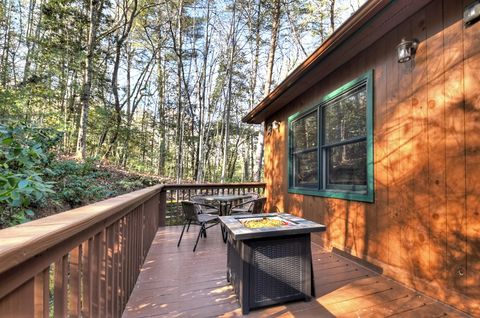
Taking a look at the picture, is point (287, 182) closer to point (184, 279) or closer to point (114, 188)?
point (184, 279)

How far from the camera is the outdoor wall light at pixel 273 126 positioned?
5.33 m

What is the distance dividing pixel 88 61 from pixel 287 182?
6900mm

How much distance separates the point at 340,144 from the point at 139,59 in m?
13.4

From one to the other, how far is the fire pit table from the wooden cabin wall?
3.27ft

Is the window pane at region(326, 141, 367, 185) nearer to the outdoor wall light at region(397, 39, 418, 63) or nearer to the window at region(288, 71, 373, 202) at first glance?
the window at region(288, 71, 373, 202)

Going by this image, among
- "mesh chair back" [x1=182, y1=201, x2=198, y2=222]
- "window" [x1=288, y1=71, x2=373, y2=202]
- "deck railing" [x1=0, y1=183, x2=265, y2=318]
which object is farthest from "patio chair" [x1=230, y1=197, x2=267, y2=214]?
"deck railing" [x1=0, y1=183, x2=265, y2=318]

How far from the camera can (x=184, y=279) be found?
262cm

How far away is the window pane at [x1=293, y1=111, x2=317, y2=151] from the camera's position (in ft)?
13.2

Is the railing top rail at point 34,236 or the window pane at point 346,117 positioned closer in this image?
the railing top rail at point 34,236

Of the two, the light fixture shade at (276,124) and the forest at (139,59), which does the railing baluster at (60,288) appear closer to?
the light fixture shade at (276,124)

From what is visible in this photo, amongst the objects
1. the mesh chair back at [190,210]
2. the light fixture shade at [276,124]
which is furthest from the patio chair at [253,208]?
the light fixture shade at [276,124]

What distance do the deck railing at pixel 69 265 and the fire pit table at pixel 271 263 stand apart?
36.4 inches

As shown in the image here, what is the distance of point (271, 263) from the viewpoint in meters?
2.07

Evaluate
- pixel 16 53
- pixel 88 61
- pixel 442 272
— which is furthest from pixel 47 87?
pixel 442 272
